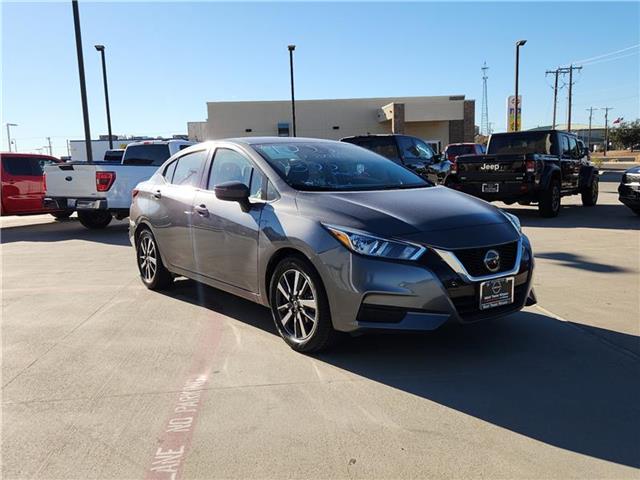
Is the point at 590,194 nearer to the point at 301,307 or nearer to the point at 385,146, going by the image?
the point at 385,146

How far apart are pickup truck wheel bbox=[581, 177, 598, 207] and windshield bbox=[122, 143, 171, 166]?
10.9 m

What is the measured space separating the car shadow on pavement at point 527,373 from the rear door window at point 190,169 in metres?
1.55

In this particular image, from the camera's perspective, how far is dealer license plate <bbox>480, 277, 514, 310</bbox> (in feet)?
12.6

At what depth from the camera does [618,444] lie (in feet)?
9.55

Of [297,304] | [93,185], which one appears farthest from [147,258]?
[93,185]

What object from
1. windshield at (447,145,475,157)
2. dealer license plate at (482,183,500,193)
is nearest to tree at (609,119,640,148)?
windshield at (447,145,475,157)

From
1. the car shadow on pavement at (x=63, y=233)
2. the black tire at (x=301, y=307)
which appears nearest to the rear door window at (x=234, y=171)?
the black tire at (x=301, y=307)

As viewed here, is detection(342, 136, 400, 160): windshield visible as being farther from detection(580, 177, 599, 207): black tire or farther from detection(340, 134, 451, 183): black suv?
detection(580, 177, 599, 207): black tire

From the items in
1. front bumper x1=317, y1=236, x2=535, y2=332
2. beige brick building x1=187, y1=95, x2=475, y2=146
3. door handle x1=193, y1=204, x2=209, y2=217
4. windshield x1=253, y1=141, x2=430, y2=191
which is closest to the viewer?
front bumper x1=317, y1=236, x2=535, y2=332

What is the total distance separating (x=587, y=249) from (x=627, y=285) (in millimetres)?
2340

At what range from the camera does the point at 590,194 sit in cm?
1488

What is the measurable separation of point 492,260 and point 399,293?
2.54 feet

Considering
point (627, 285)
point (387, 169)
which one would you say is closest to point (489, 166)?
point (627, 285)

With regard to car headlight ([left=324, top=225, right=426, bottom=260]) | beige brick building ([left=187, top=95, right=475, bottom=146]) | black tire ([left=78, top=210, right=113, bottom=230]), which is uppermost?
beige brick building ([left=187, top=95, right=475, bottom=146])
